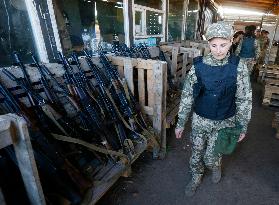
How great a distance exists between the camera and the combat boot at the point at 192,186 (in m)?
3.04

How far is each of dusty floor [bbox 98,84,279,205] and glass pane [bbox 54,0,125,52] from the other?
8.21 ft

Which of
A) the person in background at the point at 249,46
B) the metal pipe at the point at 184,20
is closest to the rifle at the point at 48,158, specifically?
the person in background at the point at 249,46

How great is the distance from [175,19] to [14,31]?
6699 millimetres

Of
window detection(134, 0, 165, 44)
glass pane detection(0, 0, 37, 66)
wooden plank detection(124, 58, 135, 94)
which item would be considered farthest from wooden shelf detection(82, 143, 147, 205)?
window detection(134, 0, 165, 44)

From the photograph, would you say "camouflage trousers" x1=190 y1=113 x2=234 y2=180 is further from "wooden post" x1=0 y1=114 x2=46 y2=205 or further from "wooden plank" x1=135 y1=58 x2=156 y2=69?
"wooden post" x1=0 y1=114 x2=46 y2=205

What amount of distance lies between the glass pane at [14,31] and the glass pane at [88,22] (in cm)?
51

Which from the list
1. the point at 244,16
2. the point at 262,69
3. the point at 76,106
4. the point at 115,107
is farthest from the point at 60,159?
the point at 244,16

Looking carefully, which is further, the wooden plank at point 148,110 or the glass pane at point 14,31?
the wooden plank at point 148,110

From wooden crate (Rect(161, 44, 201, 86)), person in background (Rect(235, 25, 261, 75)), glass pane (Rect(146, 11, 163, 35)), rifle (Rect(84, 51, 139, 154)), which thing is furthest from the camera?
person in background (Rect(235, 25, 261, 75))

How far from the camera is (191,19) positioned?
10102 mm

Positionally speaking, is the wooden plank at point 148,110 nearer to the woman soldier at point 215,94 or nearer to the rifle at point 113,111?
the rifle at point 113,111

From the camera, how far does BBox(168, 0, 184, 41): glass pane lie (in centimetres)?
812

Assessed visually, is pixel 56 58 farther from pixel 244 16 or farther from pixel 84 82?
pixel 244 16

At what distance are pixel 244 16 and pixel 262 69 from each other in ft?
72.3
